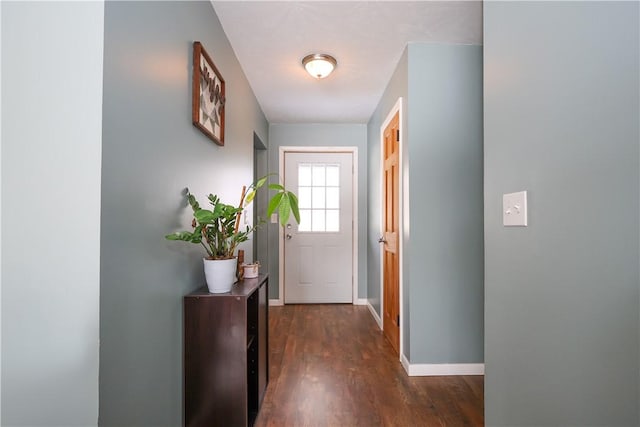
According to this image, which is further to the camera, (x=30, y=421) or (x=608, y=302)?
(x=608, y=302)

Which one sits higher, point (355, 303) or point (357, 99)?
point (357, 99)

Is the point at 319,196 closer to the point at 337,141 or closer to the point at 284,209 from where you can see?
the point at 337,141

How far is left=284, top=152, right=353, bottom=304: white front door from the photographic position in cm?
432

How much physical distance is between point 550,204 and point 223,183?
1832mm

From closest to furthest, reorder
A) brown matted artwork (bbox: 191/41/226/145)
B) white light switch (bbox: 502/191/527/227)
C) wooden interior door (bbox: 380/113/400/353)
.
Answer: white light switch (bbox: 502/191/527/227)
brown matted artwork (bbox: 191/41/226/145)
wooden interior door (bbox: 380/113/400/353)

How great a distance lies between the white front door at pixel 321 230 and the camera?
14.2 feet

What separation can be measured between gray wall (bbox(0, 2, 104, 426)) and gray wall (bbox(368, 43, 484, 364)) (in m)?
2.08

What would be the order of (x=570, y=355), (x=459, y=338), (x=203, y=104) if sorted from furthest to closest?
(x=459, y=338) → (x=203, y=104) → (x=570, y=355)

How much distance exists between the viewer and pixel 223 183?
2209 millimetres

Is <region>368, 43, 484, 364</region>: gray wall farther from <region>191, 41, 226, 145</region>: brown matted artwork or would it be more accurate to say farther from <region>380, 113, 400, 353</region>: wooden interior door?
<region>191, 41, 226, 145</region>: brown matted artwork

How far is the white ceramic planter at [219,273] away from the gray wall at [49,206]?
3.13 ft

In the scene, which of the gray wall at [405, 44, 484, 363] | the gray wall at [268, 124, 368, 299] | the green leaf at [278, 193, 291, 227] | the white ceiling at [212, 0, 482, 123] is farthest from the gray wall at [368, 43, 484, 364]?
the gray wall at [268, 124, 368, 299]

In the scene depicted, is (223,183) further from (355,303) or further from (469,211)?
(355,303)

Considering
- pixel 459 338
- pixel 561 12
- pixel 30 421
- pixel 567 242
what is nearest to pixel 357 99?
pixel 459 338
